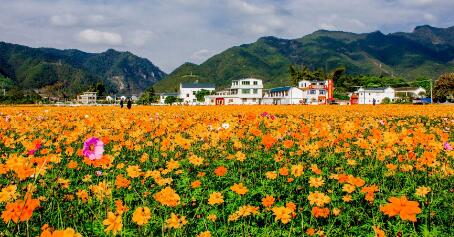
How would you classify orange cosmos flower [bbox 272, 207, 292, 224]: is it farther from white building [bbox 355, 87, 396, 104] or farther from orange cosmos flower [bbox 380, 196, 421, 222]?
white building [bbox 355, 87, 396, 104]

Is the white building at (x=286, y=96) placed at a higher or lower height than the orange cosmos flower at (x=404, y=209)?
higher

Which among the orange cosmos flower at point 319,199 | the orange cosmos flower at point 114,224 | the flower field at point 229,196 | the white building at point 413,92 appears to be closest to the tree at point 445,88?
the white building at point 413,92

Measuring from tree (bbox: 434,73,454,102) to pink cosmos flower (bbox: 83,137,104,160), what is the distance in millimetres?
93320

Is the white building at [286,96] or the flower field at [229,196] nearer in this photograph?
the flower field at [229,196]

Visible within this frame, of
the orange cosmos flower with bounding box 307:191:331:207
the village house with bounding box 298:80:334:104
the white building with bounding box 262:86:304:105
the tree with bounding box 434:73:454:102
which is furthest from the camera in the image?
the white building with bounding box 262:86:304:105

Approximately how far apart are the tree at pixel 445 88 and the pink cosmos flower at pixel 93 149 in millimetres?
→ 93320

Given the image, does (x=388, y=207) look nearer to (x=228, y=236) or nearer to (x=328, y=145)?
(x=228, y=236)

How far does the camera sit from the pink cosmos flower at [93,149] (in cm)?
307

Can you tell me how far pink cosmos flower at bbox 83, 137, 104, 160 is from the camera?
3.07 meters

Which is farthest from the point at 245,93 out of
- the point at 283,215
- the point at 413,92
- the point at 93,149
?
the point at 283,215

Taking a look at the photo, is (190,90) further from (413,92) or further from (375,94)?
(413,92)

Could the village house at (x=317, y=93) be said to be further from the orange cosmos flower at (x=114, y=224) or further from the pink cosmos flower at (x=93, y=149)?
the orange cosmos flower at (x=114, y=224)

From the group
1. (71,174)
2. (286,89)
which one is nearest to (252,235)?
(71,174)

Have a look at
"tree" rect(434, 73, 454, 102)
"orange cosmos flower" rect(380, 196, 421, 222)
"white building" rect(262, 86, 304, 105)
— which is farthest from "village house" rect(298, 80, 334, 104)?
"orange cosmos flower" rect(380, 196, 421, 222)
